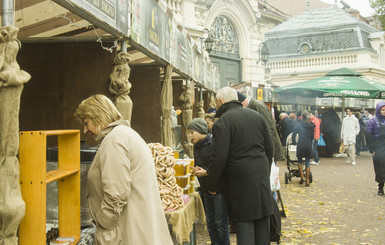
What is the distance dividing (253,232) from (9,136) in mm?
2785

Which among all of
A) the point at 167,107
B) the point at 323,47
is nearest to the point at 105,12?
the point at 167,107

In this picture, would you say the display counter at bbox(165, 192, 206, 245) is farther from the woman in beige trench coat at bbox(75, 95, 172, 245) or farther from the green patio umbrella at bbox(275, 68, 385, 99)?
the green patio umbrella at bbox(275, 68, 385, 99)

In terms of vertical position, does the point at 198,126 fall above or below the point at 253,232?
above

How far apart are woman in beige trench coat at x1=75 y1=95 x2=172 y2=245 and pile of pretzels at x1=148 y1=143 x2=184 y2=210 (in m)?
1.62

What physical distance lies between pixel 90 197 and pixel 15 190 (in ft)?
1.99

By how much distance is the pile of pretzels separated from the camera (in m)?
4.83

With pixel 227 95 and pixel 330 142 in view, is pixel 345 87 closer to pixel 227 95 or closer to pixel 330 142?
pixel 330 142

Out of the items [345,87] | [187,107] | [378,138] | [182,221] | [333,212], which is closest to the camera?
[182,221]

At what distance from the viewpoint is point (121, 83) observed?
5.43 metres

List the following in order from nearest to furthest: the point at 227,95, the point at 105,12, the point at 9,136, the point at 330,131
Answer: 1. the point at 9,136
2. the point at 105,12
3. the point at 227,95
4. the point at 330,131

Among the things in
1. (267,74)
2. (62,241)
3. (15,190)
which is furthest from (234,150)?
(267,74)

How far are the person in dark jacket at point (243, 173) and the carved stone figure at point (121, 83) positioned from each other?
131 centimetres

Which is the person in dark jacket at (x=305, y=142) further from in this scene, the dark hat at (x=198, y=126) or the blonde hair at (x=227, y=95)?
the blonde hair at (x=227, y=95)

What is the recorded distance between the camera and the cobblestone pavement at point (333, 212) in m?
7.04
